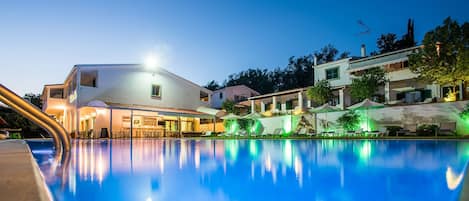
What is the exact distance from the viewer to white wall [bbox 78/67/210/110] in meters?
23.2

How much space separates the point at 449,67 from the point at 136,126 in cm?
2007

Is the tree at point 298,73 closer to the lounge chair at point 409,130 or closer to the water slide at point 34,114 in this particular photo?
the lounge chair at point 409,130

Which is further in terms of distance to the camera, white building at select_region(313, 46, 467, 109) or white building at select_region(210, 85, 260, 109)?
white building at select_region(210, 85, 260, 109)

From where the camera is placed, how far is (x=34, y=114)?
301cm

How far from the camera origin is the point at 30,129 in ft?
85.9

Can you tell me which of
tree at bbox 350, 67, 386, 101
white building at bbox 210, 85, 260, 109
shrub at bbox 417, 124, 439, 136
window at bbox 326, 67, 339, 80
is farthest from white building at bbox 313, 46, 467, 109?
white building at bbox 210, 85, 260, 109

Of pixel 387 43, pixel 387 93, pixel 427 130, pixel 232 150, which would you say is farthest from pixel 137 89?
pixel 387 43

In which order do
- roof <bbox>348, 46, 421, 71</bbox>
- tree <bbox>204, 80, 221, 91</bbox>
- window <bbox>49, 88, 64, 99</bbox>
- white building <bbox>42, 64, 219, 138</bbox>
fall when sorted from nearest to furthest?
roof <bbox>348, 46, 421, 71</bbox>
white building <bbox>42, 64, 219, 138</bbox>
window <bbox>49, 88, 64, 99</bbox>
tree <bbox>204, 80, 221, 91</bbox>

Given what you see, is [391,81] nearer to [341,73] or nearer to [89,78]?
[341,73]

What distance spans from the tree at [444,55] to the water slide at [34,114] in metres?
19.1

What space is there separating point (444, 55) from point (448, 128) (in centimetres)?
457

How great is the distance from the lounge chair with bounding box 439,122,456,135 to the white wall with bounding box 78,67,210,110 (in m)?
18.3

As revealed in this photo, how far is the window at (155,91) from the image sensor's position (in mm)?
25594

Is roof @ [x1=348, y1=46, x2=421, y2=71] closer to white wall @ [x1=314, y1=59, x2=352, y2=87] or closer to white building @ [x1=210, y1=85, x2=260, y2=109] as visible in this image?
white wall @ [x1=314, y1=59, x2=352, y2=87]
